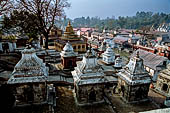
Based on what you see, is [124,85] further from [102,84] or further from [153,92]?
[153,92]

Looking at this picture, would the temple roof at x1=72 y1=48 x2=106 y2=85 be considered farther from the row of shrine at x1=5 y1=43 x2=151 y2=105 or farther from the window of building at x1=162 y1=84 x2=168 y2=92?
the window of building at x1=162 y1=84 x2=168 y2=92

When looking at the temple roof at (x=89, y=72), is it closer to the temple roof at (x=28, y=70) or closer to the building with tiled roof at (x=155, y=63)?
the temple roof at (x=28, y=70)

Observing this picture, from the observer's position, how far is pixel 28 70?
39.0 ft

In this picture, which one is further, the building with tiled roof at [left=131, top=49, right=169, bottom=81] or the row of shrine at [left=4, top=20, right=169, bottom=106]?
the building with tiled roof at [left=131, top=49, right=169, bottom=81]

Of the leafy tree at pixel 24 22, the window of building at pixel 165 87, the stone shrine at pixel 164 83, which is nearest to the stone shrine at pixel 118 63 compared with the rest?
the stone shrine at pixel 164 83

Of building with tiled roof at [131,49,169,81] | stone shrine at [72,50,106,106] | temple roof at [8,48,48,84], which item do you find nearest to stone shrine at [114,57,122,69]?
building with tiled roof at [131,49,169,81]

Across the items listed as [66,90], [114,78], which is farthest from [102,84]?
[114,78]

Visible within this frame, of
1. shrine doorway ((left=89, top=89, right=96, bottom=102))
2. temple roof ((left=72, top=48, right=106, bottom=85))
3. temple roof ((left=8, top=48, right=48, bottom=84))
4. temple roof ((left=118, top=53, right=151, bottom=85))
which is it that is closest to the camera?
temple roof ((left=8, top=48, right=48, bottom=84))

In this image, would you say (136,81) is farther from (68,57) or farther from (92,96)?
(68,57)

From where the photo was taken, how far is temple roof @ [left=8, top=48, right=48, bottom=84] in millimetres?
11672

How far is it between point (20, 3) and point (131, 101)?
77.2ft

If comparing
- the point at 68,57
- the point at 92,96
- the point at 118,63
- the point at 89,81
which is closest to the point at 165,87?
the point at 118,63

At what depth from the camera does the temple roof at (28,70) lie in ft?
38.3

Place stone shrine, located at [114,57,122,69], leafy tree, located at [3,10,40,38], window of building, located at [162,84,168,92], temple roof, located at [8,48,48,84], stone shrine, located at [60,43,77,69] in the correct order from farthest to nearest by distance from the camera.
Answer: stone shrine, located at [114,57,122,69]
leafy tree, located at [3,10,40,38]
stone shrine, located at [60,43,77,69]
window of building, located at [162,84,168,92]
temple roof, located at [8,48,48,84]
